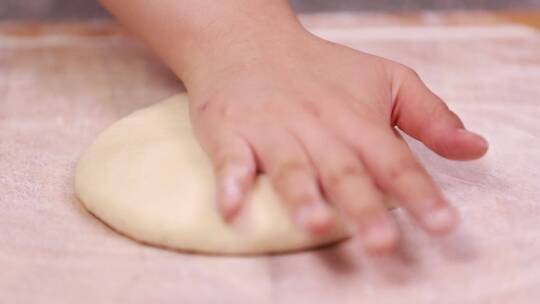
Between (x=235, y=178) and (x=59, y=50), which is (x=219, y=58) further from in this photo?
(x=59, y=50)

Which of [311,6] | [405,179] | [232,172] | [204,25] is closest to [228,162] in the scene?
[232,172]

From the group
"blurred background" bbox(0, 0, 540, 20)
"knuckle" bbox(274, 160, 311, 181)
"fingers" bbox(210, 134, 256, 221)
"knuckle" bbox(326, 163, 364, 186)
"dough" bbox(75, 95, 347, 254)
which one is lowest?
"blurred background" bbox(0, 0, 540, 20)

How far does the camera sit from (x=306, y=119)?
0.68 metres

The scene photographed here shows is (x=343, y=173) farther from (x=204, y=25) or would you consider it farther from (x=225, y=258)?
(x=204, y=25)

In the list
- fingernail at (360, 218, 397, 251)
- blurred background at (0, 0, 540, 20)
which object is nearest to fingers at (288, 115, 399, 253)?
fingernail at (360, 218, 397, 251)

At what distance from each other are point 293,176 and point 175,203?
119 millimetres

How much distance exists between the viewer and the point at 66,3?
4.55 ft

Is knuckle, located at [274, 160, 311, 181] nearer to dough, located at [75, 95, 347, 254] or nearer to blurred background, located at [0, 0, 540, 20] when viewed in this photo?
dough, located at [75, 95, 347, 254]

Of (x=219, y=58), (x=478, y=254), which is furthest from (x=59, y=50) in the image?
(x=478, y=254)

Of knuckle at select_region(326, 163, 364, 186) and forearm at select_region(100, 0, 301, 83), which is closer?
knuckle at select_region(326, 163, 364, 186)

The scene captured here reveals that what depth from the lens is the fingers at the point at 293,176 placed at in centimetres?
58

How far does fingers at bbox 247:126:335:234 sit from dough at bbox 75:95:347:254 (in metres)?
0.03

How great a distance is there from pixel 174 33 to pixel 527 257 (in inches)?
19.3

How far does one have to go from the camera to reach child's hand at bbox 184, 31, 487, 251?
0.59 m
